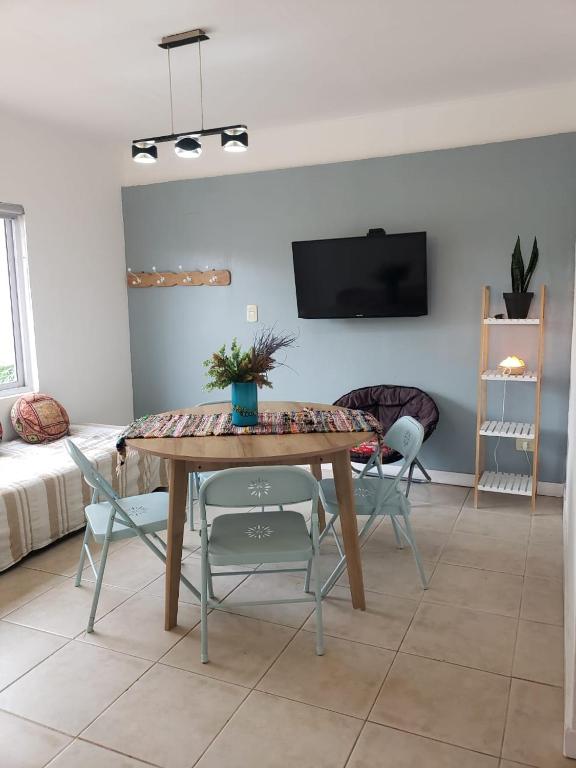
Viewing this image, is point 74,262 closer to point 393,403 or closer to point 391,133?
point 391,133

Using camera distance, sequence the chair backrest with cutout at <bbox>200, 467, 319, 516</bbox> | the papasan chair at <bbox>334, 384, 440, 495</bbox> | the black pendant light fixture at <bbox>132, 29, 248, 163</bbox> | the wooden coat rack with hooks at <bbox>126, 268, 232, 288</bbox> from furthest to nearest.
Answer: the wooden coat rack with hooks at <bbox>126, 268, 232, 288</bbox>, the papasan chair at <bbox>334, 384, 440, 495</bbox>, the black pendant light fixture at <bbox>132, 29, 248, 163</bbox>, the chair backrest with cutout at <bbox>200, 467, 319, 516</bbox>

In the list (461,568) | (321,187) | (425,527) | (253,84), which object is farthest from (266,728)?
(321,187)

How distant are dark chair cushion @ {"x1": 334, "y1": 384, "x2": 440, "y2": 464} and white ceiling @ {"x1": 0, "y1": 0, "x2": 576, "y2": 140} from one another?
1941 millimetres

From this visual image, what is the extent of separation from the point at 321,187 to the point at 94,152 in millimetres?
1891

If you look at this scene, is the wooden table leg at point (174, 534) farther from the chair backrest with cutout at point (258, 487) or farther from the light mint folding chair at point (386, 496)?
the light mint folding chair at point (386, 496)

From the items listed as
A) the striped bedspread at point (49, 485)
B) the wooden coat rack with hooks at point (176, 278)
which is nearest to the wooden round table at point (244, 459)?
the striped bedspread at point (49, 485)

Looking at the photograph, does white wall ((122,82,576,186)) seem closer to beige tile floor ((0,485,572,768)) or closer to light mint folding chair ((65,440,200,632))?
beige tile floor ((0,485,572,768))

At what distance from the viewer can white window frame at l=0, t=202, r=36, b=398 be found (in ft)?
14.1

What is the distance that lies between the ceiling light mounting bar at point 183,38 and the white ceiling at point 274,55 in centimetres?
5

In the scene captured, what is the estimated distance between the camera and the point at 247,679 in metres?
2.23

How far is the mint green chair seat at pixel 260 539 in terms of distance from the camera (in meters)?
2.31

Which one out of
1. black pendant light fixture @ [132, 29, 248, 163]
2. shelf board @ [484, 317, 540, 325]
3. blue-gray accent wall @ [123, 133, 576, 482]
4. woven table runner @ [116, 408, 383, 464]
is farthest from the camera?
blue-gray accent wall @ [123, 133, 576, 482]

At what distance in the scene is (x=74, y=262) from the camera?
4730 mm

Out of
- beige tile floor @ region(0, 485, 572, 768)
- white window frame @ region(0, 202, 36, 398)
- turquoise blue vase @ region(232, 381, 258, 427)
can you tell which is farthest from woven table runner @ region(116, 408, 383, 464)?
white window frame @ region(0, 202, 36, 398)
